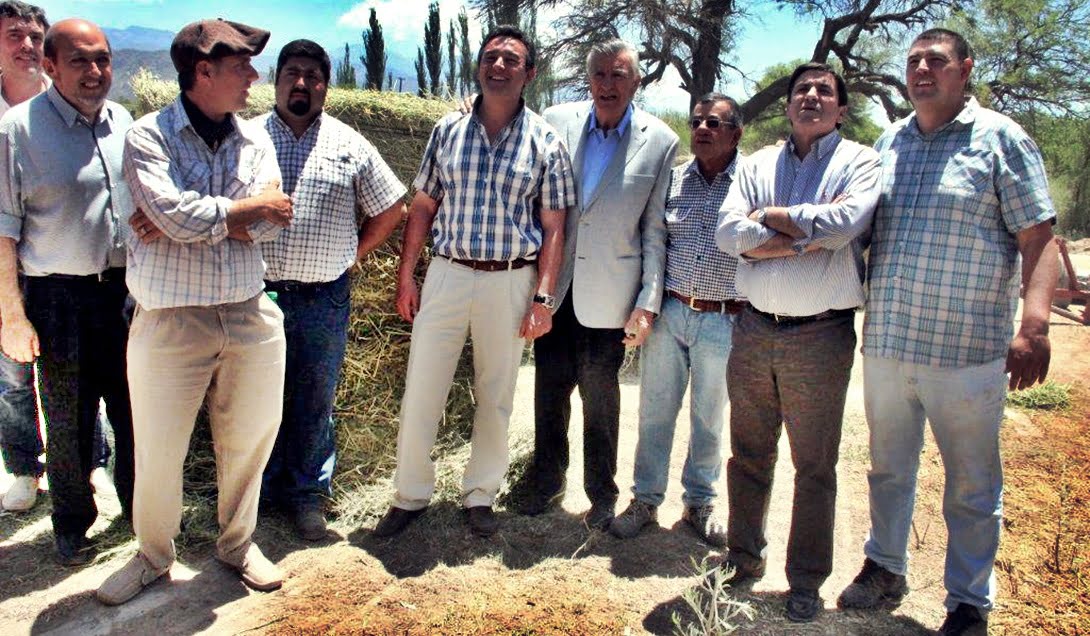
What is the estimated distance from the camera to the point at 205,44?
2809mm

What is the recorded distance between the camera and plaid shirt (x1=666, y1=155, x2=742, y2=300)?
3.55 m

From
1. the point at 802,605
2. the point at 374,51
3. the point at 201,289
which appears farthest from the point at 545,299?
the point at 374,51

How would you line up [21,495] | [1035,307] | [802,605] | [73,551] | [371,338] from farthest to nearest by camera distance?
1. [371,338]
2. [21,495]
3. [73,551]
4. [802,605]
5. [1035,307]

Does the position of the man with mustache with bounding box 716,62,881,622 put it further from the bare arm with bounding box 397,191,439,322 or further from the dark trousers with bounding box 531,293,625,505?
the bare arm with bounding box 397,191,439,322

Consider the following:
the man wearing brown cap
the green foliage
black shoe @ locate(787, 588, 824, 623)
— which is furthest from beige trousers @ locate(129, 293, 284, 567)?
the green foliage

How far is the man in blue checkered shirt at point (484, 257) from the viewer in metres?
3.56

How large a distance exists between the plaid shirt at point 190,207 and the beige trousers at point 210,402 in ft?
0.33

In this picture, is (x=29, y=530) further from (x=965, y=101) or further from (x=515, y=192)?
(x=965, y=101)

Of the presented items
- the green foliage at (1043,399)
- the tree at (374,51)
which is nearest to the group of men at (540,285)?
the green foliage at (1043,399)

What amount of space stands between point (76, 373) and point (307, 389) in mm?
941

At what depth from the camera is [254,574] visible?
324 cm

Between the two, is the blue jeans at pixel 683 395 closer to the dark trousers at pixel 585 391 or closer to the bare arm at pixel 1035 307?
the dark trousers at pixel 585 391

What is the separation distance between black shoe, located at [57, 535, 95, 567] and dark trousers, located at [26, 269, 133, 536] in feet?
0.10

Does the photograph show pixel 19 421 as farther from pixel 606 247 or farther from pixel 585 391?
pixel 606 247
